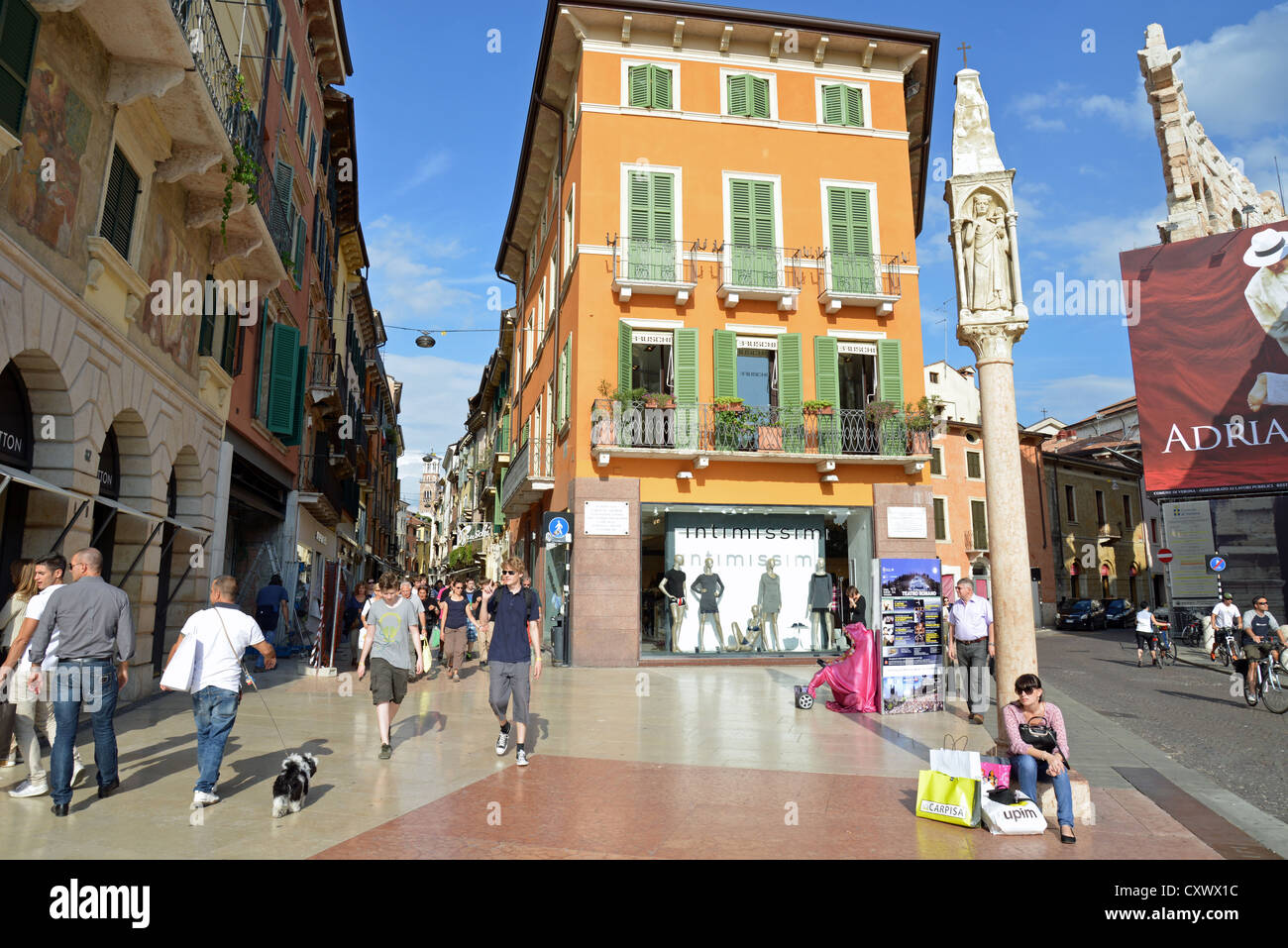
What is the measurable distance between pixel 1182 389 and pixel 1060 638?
34.3ft

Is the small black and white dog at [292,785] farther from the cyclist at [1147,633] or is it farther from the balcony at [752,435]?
the cyclist at [1147,633]

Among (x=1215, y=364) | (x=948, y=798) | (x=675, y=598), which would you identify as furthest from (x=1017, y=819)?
(x=1215, y=364)

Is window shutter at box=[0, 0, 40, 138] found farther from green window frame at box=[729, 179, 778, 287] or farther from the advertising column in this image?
green window frame at box=[729, 179, 778, 287]

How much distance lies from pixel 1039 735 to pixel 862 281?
1571 centimetres

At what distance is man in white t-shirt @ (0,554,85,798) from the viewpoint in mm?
5992

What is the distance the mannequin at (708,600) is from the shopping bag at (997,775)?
12781mm

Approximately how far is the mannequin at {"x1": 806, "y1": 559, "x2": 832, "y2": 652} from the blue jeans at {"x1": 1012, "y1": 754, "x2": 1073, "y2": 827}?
13033 millimetres

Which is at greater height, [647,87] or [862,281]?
[647,87]

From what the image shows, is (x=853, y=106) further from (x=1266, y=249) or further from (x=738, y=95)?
(x=1266, y=249)

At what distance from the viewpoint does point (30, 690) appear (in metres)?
6.26

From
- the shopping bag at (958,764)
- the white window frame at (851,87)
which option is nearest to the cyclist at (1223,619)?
the white window frame at (851,87)

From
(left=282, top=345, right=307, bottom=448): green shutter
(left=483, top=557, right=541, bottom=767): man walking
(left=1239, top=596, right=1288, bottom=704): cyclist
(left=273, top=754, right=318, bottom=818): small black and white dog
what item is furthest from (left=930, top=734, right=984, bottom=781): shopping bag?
(left=282, top=345, right=307, bottom=448): green shutter

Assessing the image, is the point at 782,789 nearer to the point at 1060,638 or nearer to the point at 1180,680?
the point at 1180,680

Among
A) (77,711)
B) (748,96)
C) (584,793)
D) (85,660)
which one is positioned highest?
(748,96)
